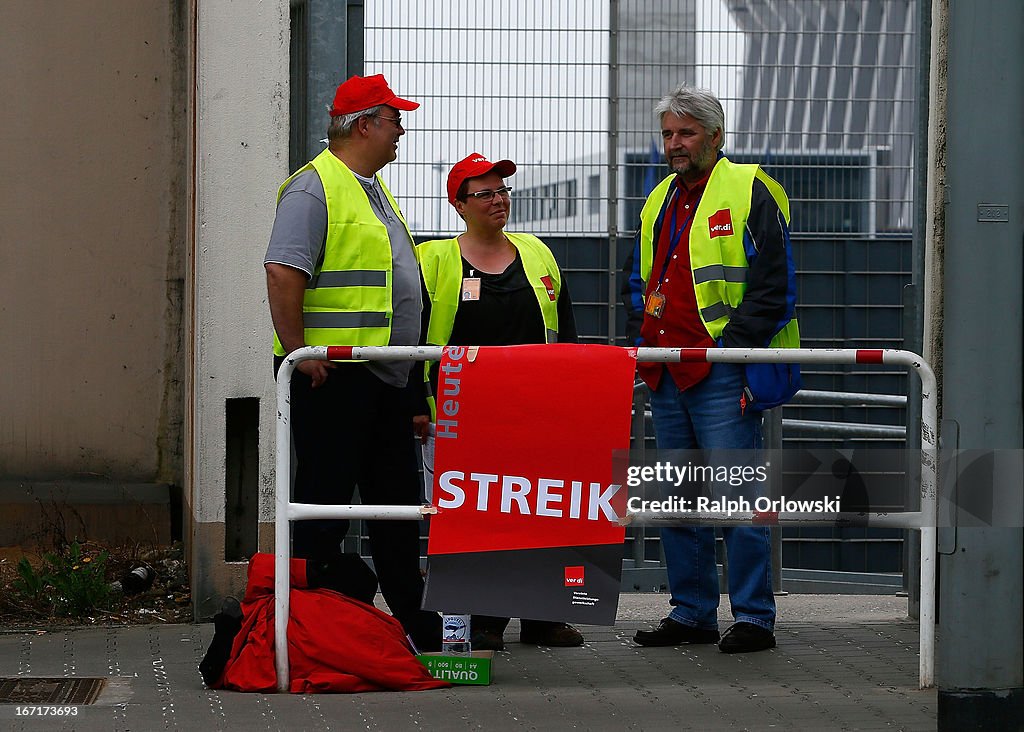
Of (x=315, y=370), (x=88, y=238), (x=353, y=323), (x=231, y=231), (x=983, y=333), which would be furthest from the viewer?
(x=88, y=238)

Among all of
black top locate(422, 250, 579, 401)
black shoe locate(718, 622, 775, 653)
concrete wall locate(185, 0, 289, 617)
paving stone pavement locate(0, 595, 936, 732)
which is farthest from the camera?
concrete wall locate(185, 0, 289, 617)

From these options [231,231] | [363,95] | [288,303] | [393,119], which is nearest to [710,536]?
[288,303]

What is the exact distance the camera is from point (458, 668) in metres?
5.41

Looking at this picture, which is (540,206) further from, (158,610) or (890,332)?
(158,610)

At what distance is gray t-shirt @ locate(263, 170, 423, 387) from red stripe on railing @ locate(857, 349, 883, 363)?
1610 mm

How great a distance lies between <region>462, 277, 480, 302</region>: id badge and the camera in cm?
627

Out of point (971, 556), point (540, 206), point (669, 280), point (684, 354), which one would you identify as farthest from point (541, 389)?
point (540, 206)

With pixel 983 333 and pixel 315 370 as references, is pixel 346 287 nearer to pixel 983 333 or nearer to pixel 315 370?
pixel 315 370

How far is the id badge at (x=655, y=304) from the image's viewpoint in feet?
20.2

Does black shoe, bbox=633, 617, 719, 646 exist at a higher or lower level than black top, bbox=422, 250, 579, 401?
lower

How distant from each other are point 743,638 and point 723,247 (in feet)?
4.73

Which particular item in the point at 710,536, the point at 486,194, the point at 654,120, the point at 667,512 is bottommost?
the point at 710,536

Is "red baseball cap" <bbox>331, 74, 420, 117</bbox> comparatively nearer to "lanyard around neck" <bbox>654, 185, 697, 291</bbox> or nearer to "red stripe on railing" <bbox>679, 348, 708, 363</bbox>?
"lanyard around neck" <bbox>654, 185, 697, 291</bbox>

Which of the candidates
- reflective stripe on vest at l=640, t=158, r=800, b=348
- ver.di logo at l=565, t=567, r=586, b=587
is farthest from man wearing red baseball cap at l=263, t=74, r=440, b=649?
reflective stripe on vest at l=640, t=158, r=800, b=348
